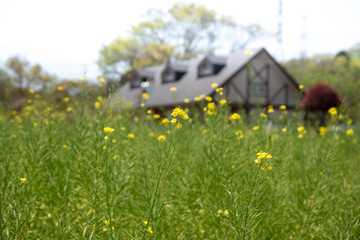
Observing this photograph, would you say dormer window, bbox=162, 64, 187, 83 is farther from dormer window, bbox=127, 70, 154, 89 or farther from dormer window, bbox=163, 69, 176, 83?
dormer window, bbox=127, 70, 154, 89

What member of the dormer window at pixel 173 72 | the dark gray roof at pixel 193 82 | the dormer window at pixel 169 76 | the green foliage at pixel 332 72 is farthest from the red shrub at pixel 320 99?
the green foliage at pixel 332 72

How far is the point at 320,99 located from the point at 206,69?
8.65 m

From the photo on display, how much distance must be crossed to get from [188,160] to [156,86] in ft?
69.6

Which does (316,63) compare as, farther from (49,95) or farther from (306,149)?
(49,95)

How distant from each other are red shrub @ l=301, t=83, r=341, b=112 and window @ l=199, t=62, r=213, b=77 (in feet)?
24.0

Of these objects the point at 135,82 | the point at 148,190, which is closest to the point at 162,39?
the point at 135,82

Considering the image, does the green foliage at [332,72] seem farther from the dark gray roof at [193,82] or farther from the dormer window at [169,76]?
the dormer window at [169,76]

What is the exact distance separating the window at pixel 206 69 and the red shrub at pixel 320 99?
288 inches

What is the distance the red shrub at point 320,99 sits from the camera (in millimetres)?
15250

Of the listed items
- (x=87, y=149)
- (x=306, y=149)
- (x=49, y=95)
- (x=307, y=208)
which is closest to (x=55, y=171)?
(x=87, y=149)

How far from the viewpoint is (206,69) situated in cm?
2203

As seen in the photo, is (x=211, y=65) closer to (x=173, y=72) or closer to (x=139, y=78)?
(x=173, y=72)

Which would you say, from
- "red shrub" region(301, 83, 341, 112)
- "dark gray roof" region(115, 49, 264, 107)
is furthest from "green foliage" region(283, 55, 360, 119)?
"red shrub" region(301, 83, 341, 112)

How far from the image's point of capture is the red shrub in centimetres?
1525
